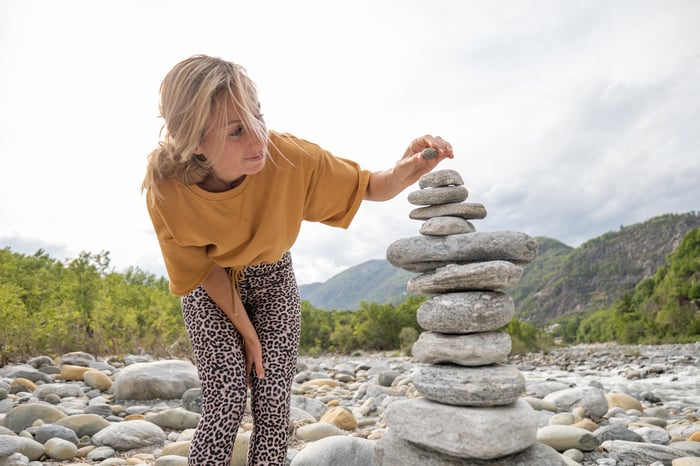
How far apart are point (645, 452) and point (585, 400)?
6.81 feet

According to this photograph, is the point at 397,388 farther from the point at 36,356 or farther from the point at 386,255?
the point at 36,356

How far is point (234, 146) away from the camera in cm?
223

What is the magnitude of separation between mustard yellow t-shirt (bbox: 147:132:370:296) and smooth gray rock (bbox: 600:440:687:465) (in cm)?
328

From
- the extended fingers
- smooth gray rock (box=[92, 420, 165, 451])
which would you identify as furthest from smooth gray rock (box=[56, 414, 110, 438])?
the extended fingers

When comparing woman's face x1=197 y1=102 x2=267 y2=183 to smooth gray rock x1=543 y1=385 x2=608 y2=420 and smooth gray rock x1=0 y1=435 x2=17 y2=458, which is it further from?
smooth gray rock x1=543 y1=385 x2=608 y2=420

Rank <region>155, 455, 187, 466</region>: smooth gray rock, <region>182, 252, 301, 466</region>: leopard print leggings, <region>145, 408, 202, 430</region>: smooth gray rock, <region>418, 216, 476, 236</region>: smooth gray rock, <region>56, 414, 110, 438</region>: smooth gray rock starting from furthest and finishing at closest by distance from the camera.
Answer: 1. <region>145, 408, 202, 430</region>: smooth gray rock
2. <region>56, 414, 110, 438</region>: smooth gray rock
3. <region>155, 455, 187, 466</region>: smooth gray rock
4. <region>418, 216, 476, 236</region>: smooth gray rock
5. <region>182, 252, 301, 466</region>: leopard print leggings

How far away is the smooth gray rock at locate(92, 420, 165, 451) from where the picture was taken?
4423 mm

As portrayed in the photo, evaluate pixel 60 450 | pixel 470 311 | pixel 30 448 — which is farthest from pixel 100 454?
pixel 470 311

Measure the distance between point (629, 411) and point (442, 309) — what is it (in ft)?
14.8

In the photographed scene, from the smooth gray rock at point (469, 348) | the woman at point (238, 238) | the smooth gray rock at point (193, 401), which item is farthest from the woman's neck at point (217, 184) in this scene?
the smooth gray rock at point (193, 401)

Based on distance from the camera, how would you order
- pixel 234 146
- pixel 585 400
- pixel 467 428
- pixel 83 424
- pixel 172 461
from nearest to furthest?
pixel 234 146, pixel 467 428, pixel 172 461, pixel 83 424, pixel 585 400

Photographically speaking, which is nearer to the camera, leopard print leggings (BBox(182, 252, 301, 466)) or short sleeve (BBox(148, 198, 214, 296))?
leopard print leggings (BBox(182, 252, 301, 466))

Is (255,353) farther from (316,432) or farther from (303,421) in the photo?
(303,421)

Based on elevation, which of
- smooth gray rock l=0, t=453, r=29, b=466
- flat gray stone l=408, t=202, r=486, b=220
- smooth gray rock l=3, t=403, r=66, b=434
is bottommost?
smooth gray rock l=0, t=453, r=29, b=466
